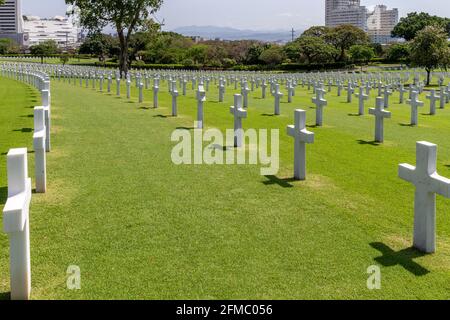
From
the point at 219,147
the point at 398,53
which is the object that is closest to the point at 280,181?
the point at 219,147

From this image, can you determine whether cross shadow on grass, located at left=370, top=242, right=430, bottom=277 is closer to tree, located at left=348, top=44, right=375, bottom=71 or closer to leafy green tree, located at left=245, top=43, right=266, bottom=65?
tree, located at left=348, top=44, right=375, bottom=71

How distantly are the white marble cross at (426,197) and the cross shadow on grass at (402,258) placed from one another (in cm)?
14

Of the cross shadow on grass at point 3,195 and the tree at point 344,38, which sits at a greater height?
the tree at point 344,38

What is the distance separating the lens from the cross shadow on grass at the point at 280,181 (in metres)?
8.08

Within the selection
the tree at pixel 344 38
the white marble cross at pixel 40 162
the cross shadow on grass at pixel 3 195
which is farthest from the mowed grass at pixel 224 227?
the tree at pixel 344 38

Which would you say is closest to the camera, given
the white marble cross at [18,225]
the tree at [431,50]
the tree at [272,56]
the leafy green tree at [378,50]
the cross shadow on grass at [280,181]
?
the white marble cross at [18,225]

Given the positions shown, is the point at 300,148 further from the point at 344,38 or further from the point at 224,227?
the point at 344,38

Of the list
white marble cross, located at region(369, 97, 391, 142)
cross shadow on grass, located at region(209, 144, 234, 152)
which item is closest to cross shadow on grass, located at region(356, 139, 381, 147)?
white marble cross, located at region(369, 97, 391, 142)

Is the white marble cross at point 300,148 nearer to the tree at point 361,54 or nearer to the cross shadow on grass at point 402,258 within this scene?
the cross shadow on grass at point 402,258

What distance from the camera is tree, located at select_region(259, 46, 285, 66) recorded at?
267 feet

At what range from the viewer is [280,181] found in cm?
830

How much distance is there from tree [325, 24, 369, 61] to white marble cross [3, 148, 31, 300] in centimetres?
8653

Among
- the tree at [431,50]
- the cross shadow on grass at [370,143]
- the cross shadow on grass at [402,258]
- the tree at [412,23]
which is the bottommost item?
the cross shadow on grass at [402,258]
